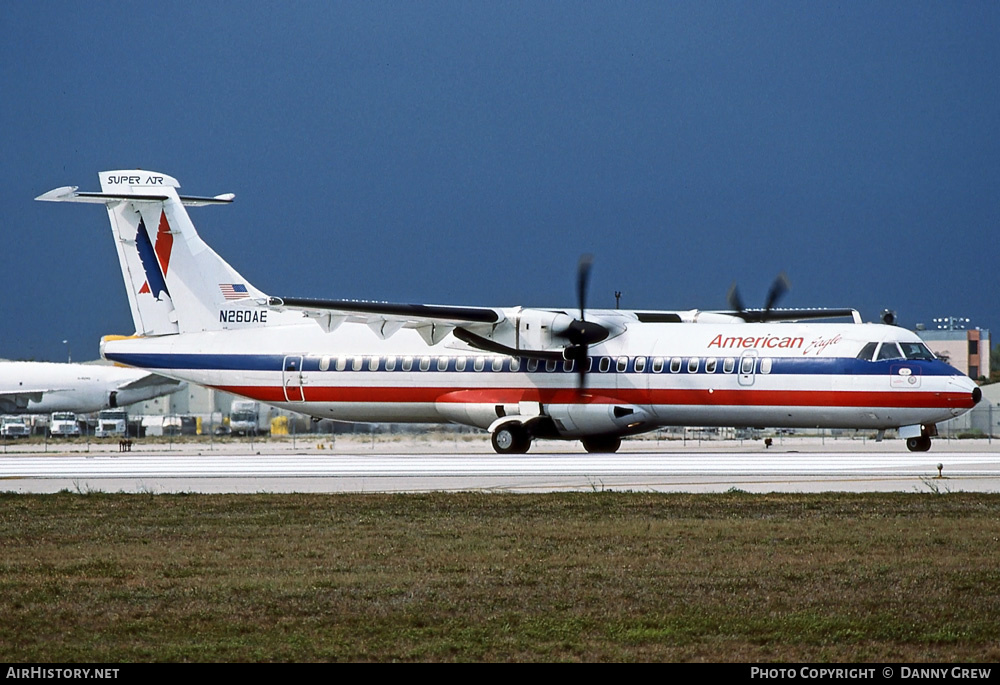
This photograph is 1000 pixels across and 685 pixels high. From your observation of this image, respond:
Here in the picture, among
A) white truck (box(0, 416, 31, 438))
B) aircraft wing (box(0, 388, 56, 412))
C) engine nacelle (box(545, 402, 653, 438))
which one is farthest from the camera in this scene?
aircraft wing (box(0, 388, 56, 412))

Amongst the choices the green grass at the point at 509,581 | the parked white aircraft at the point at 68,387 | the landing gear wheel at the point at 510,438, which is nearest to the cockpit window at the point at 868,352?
the landing gear wheel at the point at 510,438

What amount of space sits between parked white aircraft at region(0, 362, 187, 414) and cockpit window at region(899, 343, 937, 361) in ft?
164

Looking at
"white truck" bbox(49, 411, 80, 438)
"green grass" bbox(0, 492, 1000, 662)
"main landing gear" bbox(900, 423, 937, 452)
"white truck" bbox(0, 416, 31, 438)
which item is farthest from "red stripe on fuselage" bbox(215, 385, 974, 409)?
"white truck" bbox(0, 416, 31, 438)

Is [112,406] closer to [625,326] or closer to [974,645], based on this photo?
[625,326]

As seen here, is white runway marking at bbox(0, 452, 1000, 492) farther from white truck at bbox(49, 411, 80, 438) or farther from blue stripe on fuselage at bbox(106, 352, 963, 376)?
white truck at bbox(49, 411, 80, 438)

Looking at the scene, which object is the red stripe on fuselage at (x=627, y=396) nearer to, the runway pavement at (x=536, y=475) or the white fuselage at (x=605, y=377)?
the white fuselage at (x=605, y=377)

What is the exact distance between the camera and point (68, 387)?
68.8 meters

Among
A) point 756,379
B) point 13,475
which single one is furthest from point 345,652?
point 756,379

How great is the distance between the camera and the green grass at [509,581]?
309 inches

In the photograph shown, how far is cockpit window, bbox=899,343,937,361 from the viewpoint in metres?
28.1

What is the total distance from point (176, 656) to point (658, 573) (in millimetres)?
4607

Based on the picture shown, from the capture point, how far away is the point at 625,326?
103ft

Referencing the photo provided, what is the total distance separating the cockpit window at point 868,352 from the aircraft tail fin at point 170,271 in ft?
54.7

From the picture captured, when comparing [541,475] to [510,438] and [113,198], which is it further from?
[113,198]
